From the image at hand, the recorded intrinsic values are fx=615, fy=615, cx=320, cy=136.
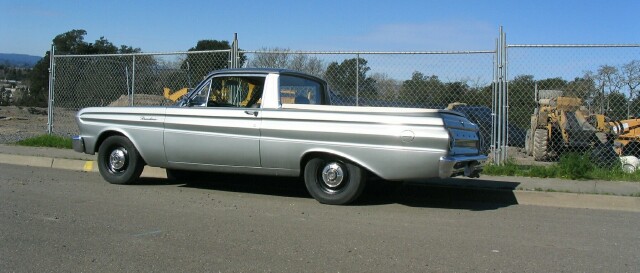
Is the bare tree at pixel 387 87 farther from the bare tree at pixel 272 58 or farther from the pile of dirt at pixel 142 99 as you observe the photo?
the pile of dirt at pixel 142 99

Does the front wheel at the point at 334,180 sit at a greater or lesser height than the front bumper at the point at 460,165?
lesser

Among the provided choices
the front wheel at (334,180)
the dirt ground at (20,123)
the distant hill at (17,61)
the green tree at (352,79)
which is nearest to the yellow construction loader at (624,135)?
the green tree at (352,79)

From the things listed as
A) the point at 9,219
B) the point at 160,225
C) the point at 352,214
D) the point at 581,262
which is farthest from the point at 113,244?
the point at 581,262

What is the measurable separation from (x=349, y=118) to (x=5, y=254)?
3.89 meters

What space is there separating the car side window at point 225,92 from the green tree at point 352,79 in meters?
3.02

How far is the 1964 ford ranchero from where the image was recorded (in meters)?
7.11

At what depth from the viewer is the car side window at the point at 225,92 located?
8.39 m

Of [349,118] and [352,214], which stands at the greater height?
[349,118]

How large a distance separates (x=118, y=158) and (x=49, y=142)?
5945 millimetres

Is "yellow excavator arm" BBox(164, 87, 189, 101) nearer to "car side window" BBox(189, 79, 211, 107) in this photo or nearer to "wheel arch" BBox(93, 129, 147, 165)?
"wheel arch" BBox(93, 129, 147, 165)

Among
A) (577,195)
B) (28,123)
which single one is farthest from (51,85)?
(577,195)

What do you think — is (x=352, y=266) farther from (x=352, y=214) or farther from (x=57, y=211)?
(x=57, y=211)

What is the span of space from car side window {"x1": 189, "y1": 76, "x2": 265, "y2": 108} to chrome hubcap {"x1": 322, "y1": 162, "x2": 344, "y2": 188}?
→ 5.15ft

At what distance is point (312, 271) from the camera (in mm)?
4812
